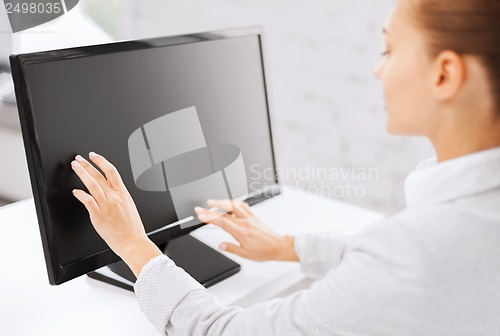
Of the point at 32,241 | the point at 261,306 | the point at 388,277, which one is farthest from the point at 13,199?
the point at 388,277

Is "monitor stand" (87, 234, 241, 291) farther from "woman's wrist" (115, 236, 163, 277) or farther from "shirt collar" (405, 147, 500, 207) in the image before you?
"shirt collar" (405, 147, 500, 207)

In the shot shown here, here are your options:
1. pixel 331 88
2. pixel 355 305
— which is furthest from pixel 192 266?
pixel 331 88

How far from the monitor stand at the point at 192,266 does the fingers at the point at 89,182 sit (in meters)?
0.21

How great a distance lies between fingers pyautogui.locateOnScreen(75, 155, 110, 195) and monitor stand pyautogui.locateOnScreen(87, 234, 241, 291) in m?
0.21

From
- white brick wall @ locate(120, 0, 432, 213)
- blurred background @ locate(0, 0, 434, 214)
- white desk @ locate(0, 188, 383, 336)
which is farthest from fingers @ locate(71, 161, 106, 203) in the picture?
white brick wall @ locate(120, 0, 432, 213)

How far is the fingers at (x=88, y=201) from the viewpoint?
0.85m

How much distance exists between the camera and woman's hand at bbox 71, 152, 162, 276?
2.80 ft

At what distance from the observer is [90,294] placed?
0.99m

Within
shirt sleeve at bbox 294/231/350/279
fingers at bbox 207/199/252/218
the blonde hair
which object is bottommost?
shirt sleeve at bbox 294/231/350/279

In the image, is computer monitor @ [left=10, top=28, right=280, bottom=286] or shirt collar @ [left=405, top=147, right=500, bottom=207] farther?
computer monitor @ [left=10, top=28, right=280, bottom=286]

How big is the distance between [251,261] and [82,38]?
68 centimetres

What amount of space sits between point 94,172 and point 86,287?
251mm

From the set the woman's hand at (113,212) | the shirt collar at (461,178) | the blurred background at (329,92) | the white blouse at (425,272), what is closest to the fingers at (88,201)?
the woman's hand at (113,212)

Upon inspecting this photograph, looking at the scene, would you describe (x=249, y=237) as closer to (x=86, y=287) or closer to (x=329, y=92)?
(x=86, y=287)
